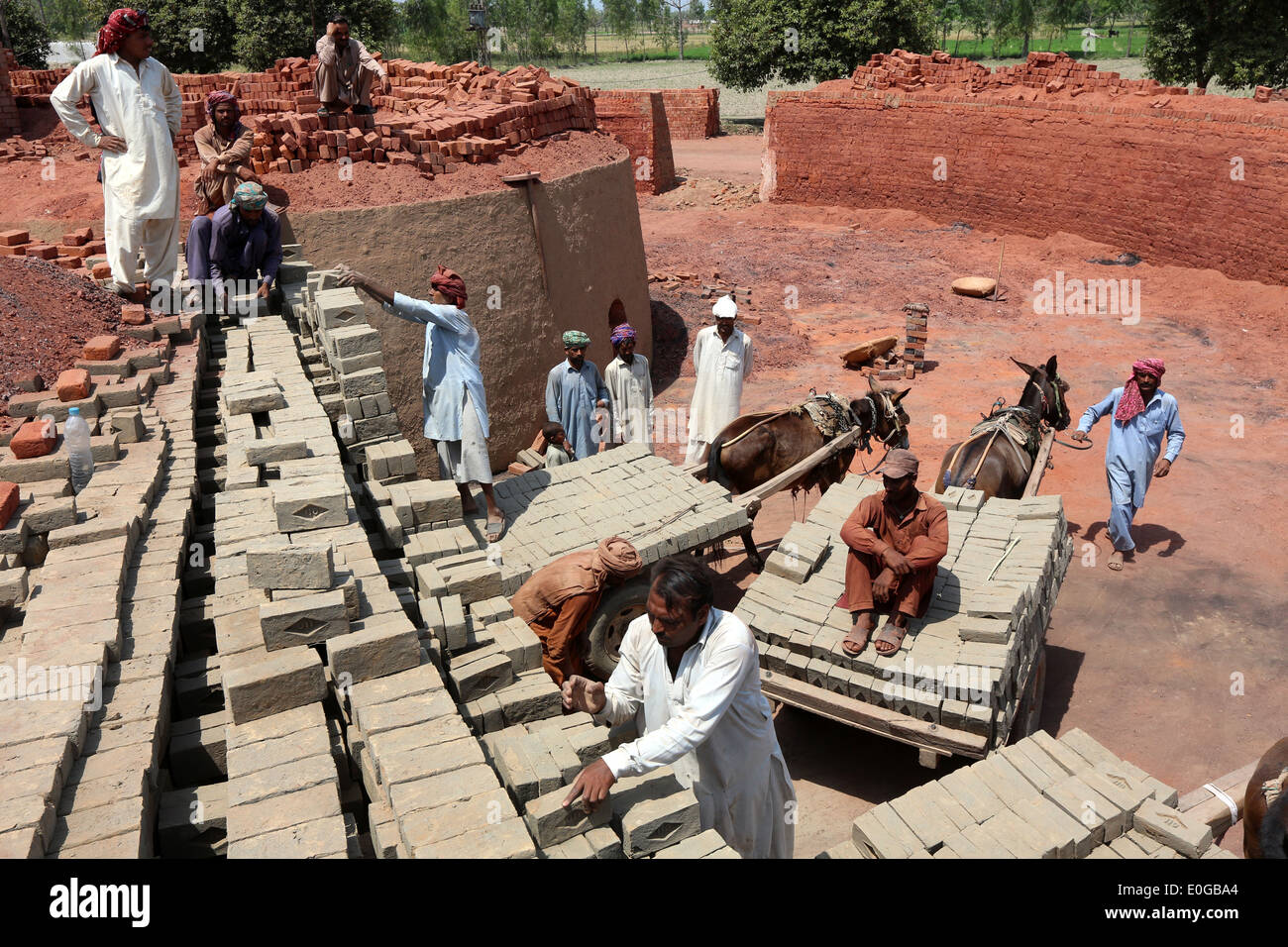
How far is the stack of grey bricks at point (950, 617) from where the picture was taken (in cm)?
511

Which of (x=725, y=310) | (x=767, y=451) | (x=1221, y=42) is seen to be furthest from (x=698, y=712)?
(x=1221, y=42)

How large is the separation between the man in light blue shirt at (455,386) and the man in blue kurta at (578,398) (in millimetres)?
1626

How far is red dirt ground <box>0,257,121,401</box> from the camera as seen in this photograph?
21.7 feet

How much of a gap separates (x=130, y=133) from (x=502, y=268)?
438cm

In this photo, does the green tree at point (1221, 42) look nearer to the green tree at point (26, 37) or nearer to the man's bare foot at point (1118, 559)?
the man's bare foot at point (1118, 559)

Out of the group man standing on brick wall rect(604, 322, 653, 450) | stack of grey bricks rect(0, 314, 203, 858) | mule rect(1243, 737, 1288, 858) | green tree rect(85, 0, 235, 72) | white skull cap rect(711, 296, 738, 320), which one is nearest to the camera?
stack of grey bricks rect(0, 314, 203, 858)

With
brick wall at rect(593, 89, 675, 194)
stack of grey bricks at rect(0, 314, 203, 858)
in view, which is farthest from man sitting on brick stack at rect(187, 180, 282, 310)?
brick wall at rect(593, 89, 675, 194)

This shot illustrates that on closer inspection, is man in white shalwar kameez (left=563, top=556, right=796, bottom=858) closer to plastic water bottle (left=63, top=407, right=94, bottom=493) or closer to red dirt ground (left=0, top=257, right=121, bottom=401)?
plastic water bottle (left=63, top=407, right=94, bottom=493)

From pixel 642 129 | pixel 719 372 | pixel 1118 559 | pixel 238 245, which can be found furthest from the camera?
pixel 642 129

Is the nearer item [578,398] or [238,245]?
[238,245]

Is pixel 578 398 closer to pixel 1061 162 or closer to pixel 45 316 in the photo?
pixel 45 316

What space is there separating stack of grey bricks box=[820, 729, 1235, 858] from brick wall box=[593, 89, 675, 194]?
23.0 metres

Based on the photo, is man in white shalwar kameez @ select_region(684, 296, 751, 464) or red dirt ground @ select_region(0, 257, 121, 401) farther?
man in white shalwar kameez @ select_region(684, 296, 751, 464)

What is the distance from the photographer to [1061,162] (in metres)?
18.6
